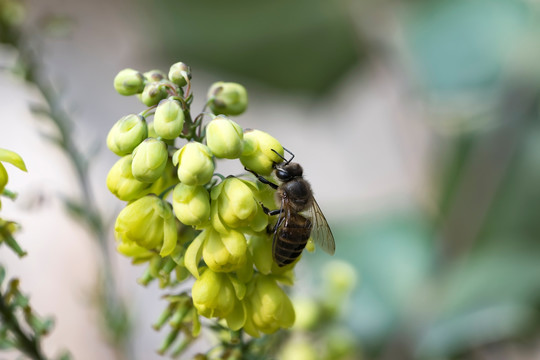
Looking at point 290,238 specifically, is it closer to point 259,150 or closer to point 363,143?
point 259,150

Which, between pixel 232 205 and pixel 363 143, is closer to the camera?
pixel 232 205

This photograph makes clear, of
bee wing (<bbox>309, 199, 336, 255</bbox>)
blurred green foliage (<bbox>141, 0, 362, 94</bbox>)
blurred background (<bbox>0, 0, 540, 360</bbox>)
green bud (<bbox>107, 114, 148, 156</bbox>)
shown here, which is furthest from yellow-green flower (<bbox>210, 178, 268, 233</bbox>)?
blurred green foliage (<bbox>141, 0, 362, 94</bbox>)

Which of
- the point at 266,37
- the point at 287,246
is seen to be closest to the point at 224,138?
the point at 287,246

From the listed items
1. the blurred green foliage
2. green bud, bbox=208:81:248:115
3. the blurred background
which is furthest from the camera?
the blurred green foliage

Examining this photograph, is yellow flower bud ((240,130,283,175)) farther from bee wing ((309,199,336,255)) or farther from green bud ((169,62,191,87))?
bee wing ((309,199,336,255))

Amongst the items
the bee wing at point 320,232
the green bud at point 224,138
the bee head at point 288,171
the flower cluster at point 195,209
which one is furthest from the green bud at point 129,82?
the bee wing at point 320,232

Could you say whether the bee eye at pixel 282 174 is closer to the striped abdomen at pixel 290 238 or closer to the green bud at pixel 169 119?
the striped abdomen at pixel 290 238

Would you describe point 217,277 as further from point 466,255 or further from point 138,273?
point 138,273
